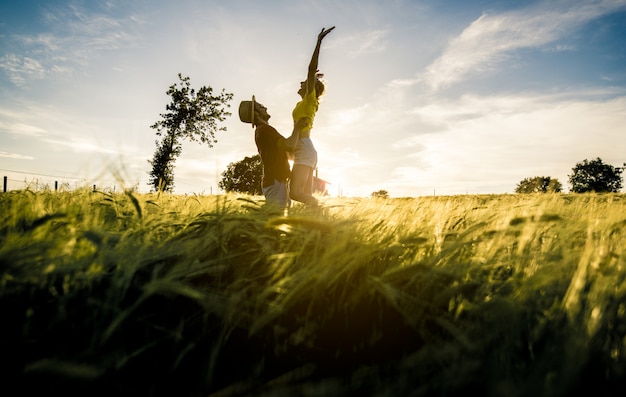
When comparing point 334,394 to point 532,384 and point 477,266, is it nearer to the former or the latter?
point 532,384

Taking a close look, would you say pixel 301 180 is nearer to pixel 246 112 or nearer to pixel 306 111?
pixel 306 111

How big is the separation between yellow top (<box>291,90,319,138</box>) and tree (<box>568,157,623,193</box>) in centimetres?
7705

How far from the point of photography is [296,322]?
0.95 metres

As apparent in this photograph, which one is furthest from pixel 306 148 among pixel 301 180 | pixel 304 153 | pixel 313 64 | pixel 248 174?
pixel 248 174

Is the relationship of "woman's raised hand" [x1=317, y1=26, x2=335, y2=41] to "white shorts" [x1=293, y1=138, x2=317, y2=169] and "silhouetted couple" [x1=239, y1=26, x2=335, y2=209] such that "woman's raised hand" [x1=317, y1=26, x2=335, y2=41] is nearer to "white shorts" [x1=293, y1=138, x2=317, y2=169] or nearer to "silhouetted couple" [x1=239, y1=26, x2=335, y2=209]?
"silhouetted couple" [x1=239, y1=26, x2=335, y2=209]

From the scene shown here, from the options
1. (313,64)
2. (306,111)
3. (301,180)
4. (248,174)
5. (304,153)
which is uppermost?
(248,174)

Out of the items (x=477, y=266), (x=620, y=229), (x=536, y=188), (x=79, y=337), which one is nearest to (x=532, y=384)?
(x=477, y=266)

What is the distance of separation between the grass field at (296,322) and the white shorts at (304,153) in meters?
3.66

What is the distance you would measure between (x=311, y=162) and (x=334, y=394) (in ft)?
14.5

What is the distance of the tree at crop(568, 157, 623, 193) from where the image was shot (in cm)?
6431

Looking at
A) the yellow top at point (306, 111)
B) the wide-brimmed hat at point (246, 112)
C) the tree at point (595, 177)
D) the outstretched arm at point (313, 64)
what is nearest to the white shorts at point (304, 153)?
the yellow top at point (306, 111)

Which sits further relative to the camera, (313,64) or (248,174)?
(248,174)

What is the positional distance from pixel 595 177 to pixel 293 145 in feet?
272

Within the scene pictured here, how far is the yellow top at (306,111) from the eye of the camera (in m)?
4.97
